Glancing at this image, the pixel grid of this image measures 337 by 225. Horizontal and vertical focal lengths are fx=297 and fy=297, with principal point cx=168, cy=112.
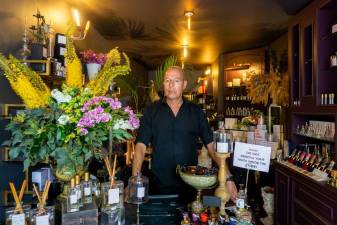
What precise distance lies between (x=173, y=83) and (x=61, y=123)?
3.55 ft

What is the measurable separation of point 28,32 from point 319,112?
296 cm

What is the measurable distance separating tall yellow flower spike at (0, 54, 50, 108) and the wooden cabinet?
7.74 ft

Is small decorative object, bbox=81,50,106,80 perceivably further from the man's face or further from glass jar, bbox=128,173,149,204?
glass jar, bbox=128,173,149,204

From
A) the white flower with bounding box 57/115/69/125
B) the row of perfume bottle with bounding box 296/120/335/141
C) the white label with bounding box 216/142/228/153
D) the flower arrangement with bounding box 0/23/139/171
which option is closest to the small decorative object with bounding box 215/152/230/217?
the white label with bounding box 216/142/228/153

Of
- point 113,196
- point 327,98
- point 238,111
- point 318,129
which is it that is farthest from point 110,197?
point 238,111

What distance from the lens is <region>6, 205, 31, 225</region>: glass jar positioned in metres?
1.21

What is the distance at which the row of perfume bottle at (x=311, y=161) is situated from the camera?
2.93 metres

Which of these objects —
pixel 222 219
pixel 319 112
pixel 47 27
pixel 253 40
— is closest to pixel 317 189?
pixel 319 112

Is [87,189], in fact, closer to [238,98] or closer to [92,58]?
[92,58]

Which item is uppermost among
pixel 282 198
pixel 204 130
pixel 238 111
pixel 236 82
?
pixel 236 82

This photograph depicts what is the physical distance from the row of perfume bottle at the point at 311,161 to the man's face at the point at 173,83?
172 cm

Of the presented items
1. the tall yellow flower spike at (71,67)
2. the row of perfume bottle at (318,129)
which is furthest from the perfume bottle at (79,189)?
the row of perfume bottle at (318,129)

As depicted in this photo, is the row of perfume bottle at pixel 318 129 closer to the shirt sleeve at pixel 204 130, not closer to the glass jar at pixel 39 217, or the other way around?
the shirt sleeve at pixel 204 130

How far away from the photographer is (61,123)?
4.29ft
